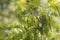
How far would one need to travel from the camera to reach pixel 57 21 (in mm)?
1909

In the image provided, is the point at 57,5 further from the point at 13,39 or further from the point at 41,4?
the point at 13,39

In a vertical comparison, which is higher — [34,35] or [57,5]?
[57,5]

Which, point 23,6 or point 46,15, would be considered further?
point 23,6

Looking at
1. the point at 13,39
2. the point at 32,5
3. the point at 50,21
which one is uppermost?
the point at 32,5

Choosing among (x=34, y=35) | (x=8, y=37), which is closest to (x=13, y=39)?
(x=8, y=37)

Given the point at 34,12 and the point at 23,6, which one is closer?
the point at 34,12

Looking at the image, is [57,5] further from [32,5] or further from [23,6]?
[23,6]

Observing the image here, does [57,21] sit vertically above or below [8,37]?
above

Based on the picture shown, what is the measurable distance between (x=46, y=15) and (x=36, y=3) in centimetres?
13

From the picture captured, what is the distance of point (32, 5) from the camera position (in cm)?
189

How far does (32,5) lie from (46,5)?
120mm

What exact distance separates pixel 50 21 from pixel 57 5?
15 centimetres

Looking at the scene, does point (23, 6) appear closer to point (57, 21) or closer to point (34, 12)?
point (34, 12)

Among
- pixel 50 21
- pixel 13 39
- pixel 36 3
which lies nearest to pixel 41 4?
pixel 36 3
